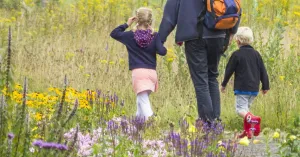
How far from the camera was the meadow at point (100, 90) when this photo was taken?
12.7ft

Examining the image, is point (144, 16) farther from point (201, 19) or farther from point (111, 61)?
point (111, 61)

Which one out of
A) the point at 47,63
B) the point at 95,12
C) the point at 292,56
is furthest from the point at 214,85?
the point at 95,12

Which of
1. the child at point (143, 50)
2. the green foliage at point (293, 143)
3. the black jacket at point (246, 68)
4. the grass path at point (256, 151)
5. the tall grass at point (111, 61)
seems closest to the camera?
the green foliage at point (293, 143)

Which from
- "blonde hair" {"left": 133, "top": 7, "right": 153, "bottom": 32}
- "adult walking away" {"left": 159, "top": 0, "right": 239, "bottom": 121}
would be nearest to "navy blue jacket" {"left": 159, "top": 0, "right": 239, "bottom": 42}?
"adult walking away" {"left": 159, "top": 0, "right": 239, "bottom": 121}

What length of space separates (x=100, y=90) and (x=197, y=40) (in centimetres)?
161

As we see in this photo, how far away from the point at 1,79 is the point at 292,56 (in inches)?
250

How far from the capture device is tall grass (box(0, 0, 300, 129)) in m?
7.97

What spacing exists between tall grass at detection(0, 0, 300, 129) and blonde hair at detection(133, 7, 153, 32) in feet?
2.91

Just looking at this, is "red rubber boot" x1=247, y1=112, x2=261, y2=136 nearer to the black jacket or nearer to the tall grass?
the black jacket

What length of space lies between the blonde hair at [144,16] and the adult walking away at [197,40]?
28 centimetres

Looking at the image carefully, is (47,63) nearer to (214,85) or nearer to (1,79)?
(214,85)

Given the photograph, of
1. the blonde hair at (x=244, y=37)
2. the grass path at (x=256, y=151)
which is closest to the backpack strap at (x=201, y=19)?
the blonde hair at (x=244, y=37)

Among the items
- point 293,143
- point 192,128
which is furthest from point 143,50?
point 293,143

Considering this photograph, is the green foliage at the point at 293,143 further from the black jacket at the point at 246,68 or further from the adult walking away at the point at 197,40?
the black jacket at the point at 246,68
